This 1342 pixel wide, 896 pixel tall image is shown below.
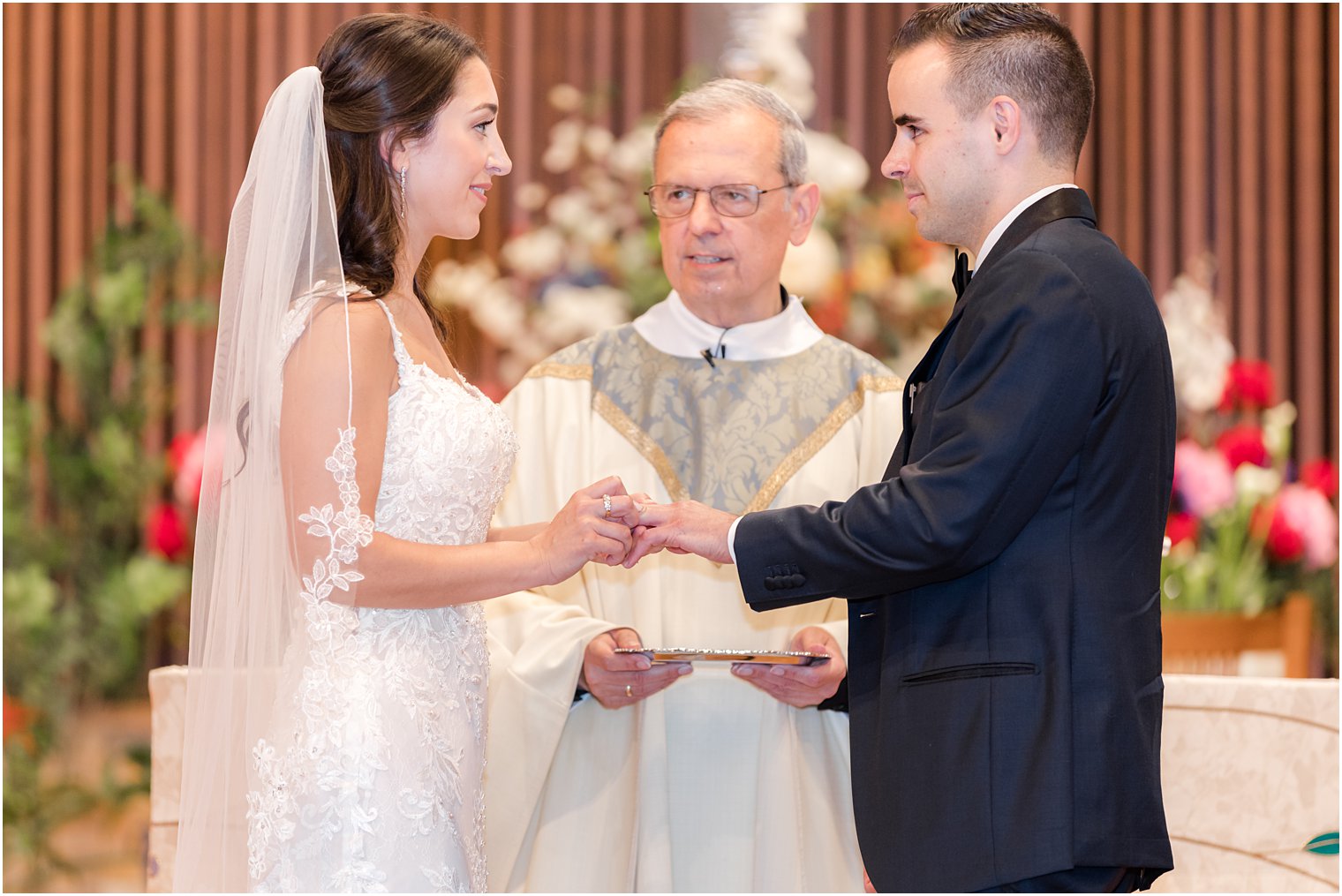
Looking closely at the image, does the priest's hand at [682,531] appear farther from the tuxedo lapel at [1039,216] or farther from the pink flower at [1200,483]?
the pink flower at [1200,483]

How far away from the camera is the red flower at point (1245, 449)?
439 cm

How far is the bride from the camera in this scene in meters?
2.27

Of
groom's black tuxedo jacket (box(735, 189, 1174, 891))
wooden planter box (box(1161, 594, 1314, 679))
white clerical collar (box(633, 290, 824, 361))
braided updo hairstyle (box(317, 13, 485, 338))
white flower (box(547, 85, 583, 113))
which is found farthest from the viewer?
white flower (box(547, 85, 583, 113))

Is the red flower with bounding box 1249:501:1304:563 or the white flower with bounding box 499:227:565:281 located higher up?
the white flower with bounding box 499:227:565:281

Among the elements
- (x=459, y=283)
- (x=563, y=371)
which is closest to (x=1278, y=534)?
(x=563, y=371)

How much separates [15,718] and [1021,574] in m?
3.84

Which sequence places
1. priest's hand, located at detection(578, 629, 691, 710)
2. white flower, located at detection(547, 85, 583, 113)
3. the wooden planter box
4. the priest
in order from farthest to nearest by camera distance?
white flower, located at detection(547, 85, 583, 113) < the wooden planter box < the priest < priest's hand, located at detection(578, 629, 691, 710)

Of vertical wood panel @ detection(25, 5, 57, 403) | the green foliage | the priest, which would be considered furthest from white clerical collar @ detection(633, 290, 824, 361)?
vertical wood panel @ detection(25, 5, 57, 403)

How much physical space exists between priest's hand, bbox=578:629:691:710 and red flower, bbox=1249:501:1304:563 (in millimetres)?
2189

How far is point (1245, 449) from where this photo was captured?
14.4 ft

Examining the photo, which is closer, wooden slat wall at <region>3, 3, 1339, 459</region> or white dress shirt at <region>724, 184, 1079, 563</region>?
white dress shirt at <region>724, 184, 1079, 563</region>

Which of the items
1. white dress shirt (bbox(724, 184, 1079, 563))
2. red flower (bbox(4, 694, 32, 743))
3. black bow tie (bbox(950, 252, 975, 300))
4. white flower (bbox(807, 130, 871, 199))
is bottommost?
red flower (bbox(4, 694, 32, 743))

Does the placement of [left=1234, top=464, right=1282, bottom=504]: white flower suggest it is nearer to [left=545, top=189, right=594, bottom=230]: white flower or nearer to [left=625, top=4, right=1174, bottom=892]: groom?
[left=545, top=189, right=594, bottom=230]: white flower

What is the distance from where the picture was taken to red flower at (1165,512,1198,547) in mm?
4121
